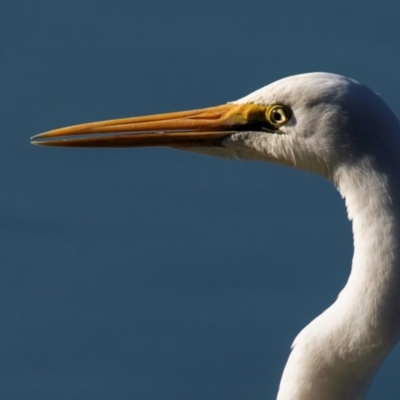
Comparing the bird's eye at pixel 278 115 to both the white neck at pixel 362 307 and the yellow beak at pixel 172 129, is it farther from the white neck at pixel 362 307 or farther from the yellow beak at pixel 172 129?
the white neck at pixel 362 307

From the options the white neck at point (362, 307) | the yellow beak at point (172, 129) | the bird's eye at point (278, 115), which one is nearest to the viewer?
the white neck at point (362, 307)

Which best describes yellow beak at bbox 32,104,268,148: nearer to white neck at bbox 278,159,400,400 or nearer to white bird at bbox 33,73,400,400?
white bird at bbox 33,73,400,400

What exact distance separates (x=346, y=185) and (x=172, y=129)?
68 centimetres

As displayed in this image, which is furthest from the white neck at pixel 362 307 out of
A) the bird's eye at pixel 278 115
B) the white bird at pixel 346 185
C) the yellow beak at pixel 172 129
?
the yellow beak at pixel 172 129

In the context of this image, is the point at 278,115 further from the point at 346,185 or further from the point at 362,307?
the point at 362,307

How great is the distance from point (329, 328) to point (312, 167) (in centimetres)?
44

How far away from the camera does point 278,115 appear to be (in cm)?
271

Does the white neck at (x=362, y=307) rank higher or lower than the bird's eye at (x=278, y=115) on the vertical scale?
lower

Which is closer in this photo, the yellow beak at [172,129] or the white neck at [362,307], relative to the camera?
the white neck at [362,307]

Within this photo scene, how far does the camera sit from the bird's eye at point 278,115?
2684 mm

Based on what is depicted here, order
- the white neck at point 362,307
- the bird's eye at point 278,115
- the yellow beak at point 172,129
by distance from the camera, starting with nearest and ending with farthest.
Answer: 1. the white neck at point 362,307
2. the bird's eye at point 278,115
3. the yellow beak at point 172,129

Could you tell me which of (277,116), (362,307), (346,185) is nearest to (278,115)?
(277,116)

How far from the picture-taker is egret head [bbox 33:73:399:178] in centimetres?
252

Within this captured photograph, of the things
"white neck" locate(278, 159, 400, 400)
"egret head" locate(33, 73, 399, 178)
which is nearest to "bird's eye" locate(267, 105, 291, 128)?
"egret head" locate(33, 73, 399, 178)
